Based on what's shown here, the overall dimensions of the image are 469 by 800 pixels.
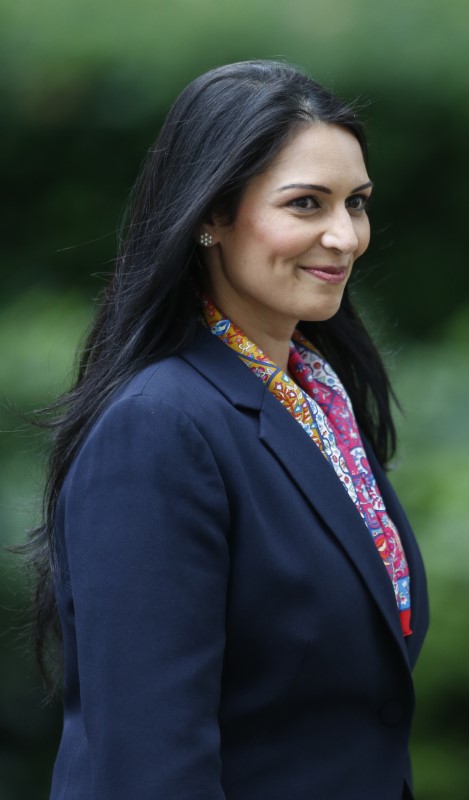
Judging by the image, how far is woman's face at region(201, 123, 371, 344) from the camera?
181 cm

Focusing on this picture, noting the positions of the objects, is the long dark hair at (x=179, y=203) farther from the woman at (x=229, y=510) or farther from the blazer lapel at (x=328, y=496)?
the blazer lapel at (x=328, y=496)

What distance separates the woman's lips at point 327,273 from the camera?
6.12 feet

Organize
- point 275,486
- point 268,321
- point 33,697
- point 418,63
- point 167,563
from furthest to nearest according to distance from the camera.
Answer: point 418,63 → point 33,697 → point 268,321 → point 275,486 → point 167,563

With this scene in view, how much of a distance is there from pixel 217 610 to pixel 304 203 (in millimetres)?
596

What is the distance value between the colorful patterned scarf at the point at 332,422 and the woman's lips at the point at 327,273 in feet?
0.47

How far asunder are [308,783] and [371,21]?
3893mm

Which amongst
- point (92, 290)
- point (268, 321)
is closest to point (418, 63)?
point (92, 290)

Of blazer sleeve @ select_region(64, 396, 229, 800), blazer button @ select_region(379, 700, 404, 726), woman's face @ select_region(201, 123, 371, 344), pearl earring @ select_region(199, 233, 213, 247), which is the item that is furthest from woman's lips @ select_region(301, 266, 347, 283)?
blazer button @ select_region(379, 700, 404, 726)

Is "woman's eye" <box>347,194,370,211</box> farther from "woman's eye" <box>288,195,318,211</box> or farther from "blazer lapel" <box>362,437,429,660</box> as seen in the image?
"blazer lapel" <box>362,437,429,660</box>

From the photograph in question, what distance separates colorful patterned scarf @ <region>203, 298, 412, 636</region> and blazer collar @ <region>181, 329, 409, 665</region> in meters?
0.05

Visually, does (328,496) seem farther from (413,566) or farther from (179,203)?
(179,203)

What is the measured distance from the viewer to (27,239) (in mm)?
5430

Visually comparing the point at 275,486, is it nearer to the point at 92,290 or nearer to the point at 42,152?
the point at 92,290

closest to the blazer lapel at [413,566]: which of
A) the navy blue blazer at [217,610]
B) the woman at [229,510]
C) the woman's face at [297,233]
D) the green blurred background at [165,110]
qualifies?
the woman at [229,510]
